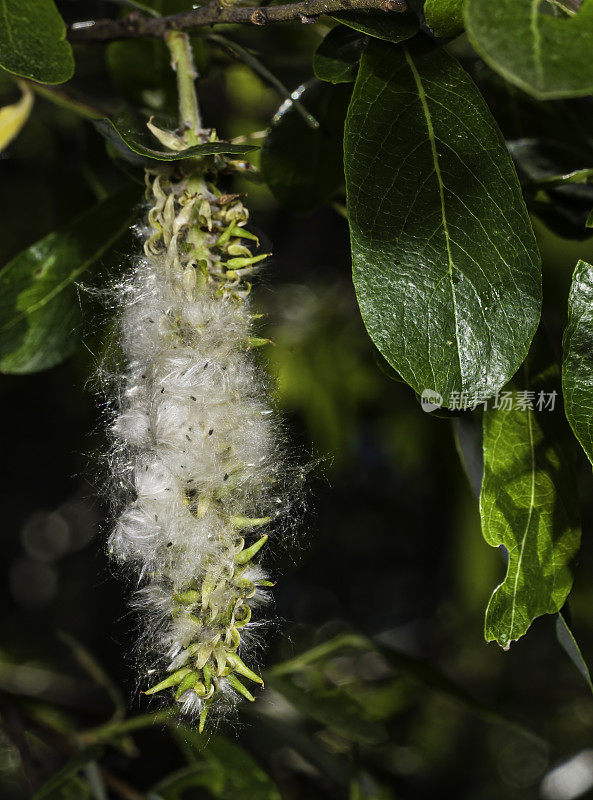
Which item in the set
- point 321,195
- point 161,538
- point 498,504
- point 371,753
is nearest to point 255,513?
point 161,538

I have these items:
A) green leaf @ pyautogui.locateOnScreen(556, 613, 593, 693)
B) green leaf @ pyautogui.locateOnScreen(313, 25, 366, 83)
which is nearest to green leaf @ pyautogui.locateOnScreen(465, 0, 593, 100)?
green leaf @ pyautogui.locateOnScreen(313, 25, 366, 83)

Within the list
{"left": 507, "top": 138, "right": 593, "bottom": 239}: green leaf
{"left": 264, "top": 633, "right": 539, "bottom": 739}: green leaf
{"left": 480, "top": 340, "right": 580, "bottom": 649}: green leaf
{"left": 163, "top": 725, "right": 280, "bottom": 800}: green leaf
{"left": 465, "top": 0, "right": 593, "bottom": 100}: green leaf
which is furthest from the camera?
{"left": 264, "top": 633, "right": 539, "bottom": 739}: green leaf

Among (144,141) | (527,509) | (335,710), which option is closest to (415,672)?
(335,710)

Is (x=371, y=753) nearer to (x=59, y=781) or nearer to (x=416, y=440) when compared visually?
(x=416, y=440)

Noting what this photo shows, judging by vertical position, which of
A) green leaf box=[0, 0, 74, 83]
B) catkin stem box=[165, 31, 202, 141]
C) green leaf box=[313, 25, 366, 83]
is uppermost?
green leaf box=[0, 0, 74, 83]

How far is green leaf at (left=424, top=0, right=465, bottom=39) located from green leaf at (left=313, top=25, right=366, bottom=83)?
0.33 feet

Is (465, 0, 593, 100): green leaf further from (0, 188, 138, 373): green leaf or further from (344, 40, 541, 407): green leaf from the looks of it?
(0, 188, 138, 373): green leaf

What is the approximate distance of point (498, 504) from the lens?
0.81 metres

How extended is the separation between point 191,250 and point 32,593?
241 cm

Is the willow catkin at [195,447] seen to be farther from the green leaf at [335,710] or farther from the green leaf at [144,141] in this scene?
the green leaf at [335,710]

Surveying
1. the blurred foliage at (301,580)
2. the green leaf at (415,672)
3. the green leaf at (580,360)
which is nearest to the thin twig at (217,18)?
the blurred foliage at (301,580)

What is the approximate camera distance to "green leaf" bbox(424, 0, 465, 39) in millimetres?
719

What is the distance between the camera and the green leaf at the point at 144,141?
0.71 meters

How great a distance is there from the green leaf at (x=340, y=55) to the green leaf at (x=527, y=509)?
1.24ft
